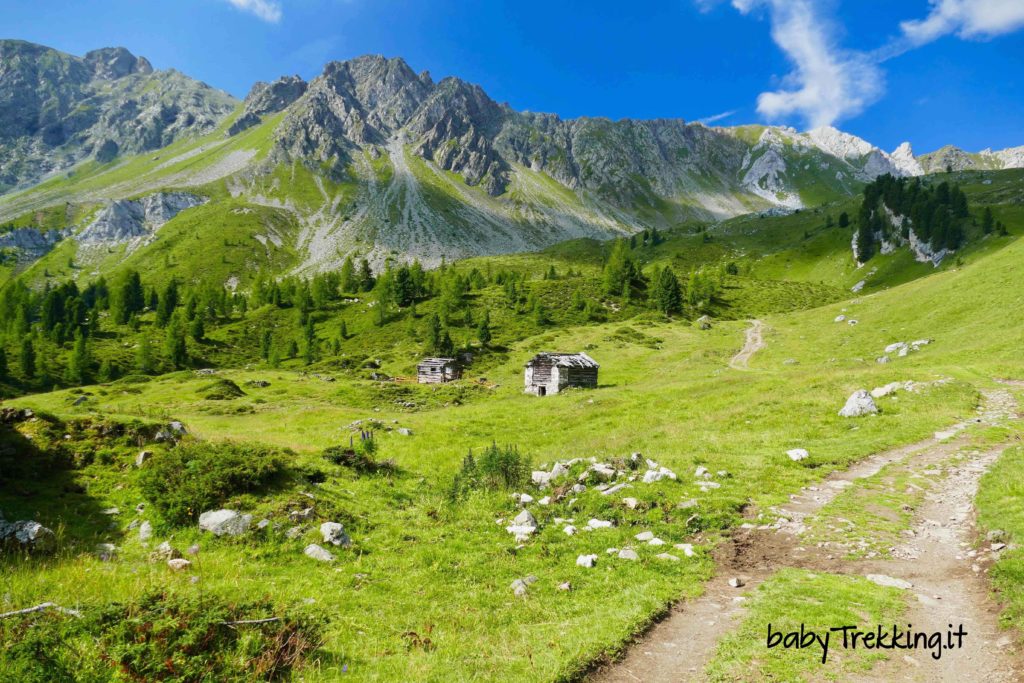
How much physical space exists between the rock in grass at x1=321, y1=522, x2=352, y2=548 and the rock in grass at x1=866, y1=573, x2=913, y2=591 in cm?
1309

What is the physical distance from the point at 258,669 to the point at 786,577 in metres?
11.1

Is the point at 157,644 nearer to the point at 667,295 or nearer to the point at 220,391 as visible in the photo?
the point at 220,391

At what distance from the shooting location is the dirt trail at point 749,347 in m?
66.7

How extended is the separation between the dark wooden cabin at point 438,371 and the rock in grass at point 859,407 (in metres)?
67.0

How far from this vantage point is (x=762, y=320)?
342 feet

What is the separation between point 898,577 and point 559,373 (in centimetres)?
5809

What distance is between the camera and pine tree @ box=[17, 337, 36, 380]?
97875 millimetres

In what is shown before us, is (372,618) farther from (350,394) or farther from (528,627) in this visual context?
(350,394)

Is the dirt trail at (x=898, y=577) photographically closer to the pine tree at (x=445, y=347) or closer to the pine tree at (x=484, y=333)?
the pine tree at (x=445, y=347)

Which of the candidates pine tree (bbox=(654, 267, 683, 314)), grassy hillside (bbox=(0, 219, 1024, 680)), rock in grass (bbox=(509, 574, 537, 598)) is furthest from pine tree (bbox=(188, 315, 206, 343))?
rock in grass (bbox=(509, 574, 537, 598))

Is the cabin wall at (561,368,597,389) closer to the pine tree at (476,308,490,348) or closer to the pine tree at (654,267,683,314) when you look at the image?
the pine tree at (476,308,490,348)

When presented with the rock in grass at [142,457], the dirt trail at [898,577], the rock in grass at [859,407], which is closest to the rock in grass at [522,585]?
Result: the dirt trail at [898,577]

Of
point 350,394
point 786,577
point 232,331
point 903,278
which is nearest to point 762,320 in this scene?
point 903,278

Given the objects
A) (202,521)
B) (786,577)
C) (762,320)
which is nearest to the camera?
(786,577)
